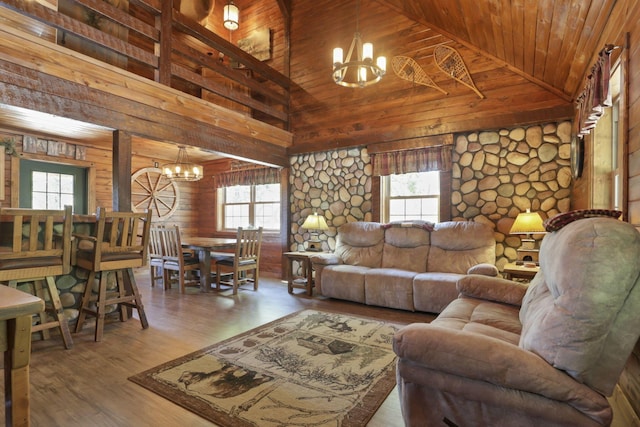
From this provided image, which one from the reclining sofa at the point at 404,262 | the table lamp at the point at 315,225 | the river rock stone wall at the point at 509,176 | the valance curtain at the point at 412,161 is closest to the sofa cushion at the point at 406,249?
the reclining sofa at the point at 404,262

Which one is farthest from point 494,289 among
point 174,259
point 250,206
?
point 250,206

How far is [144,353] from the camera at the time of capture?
260 centimetres

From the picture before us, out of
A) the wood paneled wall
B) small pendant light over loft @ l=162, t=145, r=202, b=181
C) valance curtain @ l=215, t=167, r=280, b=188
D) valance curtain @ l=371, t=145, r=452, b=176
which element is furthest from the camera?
valance curtain @ l=215, t=167, r=280, b=188

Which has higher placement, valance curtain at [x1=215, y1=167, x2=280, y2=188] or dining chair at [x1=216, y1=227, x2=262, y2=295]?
valance curtain at [x1=215, y1=167, x2=280, y2=188]

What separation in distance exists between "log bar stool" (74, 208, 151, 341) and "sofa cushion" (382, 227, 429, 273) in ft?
9.73

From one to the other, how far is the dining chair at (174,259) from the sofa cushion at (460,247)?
3367 mm

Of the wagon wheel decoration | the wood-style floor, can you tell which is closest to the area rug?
the wood-style floor

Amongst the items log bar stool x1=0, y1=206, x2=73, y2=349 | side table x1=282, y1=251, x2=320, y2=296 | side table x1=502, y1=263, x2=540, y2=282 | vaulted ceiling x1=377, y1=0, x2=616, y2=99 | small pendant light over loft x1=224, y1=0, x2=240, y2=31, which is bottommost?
side table x1=282, y1=251, x2=320, y2=296

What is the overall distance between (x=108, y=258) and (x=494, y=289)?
10.8ft

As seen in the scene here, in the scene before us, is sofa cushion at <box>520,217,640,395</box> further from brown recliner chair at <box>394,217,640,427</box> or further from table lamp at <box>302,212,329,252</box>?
table lamp at <box>302,212,329,252</box>

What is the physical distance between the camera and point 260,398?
1.95m

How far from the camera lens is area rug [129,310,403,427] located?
180 cm

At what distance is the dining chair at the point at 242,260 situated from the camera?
464 centimetres

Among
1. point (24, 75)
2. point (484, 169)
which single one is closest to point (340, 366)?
point (484, 169)
